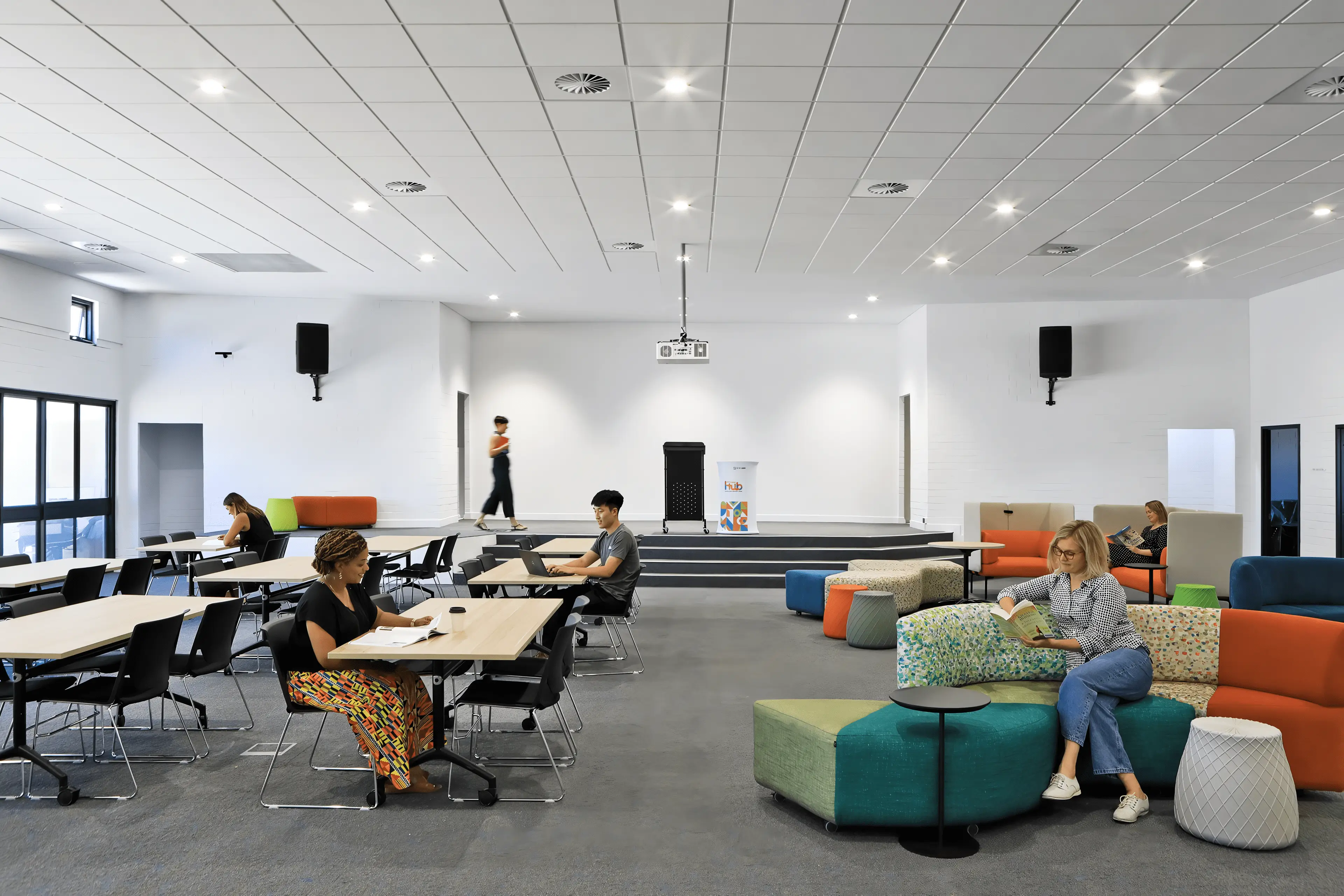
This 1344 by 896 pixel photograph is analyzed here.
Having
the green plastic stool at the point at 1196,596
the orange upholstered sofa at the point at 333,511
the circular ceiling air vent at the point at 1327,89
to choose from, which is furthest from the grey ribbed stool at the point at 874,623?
the orange upholstered sofa at the point at 333,511

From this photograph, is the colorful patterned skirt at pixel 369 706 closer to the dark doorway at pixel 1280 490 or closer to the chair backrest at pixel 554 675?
the chair backrest at pixel 554 675


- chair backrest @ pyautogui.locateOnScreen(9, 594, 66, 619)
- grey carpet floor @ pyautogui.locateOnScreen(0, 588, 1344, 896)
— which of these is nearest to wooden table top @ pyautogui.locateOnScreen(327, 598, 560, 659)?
grey carpet floor @ pyautogui.locateOnScreen(0, 588, 1344, 896)

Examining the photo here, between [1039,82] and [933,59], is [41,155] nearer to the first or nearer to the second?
[933,59]

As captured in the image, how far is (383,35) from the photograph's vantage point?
4.68 meters

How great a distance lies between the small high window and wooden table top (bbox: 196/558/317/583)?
6172mm

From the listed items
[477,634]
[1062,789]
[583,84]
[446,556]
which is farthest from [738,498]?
[1062,789]

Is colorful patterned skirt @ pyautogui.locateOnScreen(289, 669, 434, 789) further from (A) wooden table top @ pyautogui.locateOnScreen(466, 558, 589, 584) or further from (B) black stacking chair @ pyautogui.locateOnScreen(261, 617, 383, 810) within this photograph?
(A) wooden table top @ pyautogui.locateOnScreen(466, 558, 589, 584)

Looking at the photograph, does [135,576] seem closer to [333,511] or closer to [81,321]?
[333,511]

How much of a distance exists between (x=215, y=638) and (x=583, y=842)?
2649 mm

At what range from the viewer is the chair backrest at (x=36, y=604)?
496 cm

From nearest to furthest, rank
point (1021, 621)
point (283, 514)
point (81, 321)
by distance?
point (1021, 621)
point (81, 321)
point (283, 514)

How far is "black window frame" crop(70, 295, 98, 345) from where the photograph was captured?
1134 cm

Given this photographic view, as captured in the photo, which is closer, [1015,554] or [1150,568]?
[1150,568]

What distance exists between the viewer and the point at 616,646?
291 inches
